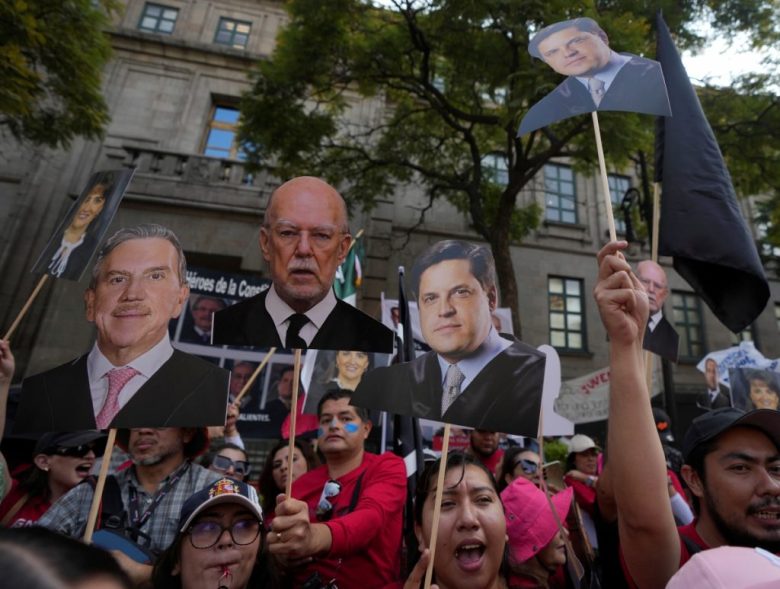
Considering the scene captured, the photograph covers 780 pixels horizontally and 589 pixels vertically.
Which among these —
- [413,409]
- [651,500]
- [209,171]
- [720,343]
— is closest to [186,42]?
[209,171]

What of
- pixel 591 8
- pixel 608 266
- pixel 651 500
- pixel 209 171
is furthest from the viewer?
pixel 209 171

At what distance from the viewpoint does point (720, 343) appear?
12.4m

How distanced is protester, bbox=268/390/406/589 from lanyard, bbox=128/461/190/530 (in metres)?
0.64

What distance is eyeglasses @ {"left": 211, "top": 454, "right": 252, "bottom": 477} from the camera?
313 centimetres

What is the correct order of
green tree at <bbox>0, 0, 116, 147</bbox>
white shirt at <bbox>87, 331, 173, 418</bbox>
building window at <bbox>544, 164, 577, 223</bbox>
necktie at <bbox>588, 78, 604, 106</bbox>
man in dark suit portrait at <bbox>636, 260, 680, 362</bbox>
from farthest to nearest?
building window at <bbox>544, 164, 577, 223</bbox>, green tree at <bbox>0, 0, 116, 147</bbox>, man in dark suit portrait at <bbox>636, 260, 680, 362</bbox>, necktie at <bbox>588, 78, 604, 106</bbox>, white shirt at <bbox>87, 331, 173, 418</bbox>

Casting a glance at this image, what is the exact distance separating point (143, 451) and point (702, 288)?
2.83 meters

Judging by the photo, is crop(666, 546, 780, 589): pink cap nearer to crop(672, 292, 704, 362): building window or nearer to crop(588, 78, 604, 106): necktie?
crop(588, 78, 604, 106): necktie

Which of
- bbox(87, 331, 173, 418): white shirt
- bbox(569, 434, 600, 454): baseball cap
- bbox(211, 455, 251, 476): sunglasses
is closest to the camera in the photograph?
bbox(87, 331, 173, 418): white shirt

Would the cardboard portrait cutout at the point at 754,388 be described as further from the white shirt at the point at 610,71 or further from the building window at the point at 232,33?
the building window at the point at 232,33

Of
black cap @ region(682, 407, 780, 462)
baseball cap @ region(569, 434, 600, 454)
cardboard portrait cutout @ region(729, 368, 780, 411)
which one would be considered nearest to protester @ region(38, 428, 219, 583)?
black cap @ region(682, 407, 780, 462)

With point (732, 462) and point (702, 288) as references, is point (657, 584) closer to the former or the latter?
point (732, 462)

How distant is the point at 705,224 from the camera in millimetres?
2189

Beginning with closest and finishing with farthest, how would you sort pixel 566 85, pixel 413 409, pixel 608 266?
pixel 608 266, pixel 413 409, pixel 566 85

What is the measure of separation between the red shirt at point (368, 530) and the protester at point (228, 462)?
2.73 feet
